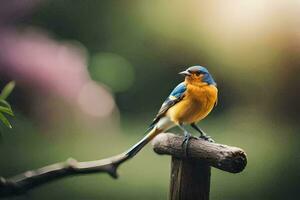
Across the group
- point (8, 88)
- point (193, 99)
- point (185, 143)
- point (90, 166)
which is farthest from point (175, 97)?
point (8, 88)

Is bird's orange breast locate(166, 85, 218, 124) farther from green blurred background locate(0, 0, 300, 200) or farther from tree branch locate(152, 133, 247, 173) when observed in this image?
green blurred background locate(0, 0, 300, 200)

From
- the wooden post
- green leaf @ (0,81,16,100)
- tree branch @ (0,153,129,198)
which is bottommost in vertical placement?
tree branch @ (0,153,129,198)

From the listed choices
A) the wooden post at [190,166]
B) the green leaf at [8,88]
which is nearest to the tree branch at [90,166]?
the wooden post at [190,166]

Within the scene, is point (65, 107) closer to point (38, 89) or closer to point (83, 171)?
point (38, 89)

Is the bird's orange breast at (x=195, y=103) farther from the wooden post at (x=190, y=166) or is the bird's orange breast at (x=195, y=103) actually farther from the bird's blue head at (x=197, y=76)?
the wooden post at (x=190, y=166)

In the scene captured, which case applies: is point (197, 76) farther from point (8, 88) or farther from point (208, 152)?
point (8, 88)

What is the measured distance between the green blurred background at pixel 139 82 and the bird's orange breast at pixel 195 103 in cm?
36

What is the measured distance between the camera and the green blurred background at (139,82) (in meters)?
2.04

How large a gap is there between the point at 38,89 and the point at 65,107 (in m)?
0.12

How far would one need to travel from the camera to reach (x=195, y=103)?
167cm

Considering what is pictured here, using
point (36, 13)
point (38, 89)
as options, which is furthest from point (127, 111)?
point (36, 13)

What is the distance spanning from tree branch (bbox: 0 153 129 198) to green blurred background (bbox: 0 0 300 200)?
34mm

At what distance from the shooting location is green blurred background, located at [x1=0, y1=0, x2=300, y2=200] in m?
2.04

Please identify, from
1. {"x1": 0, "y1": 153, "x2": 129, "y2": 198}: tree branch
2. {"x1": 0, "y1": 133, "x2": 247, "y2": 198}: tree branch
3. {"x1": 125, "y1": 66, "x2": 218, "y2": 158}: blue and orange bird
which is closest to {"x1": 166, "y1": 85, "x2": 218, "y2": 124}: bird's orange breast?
{"x1": 125, "y1": 66, "x2": 218, "y2": 158}: blue and orange bird
